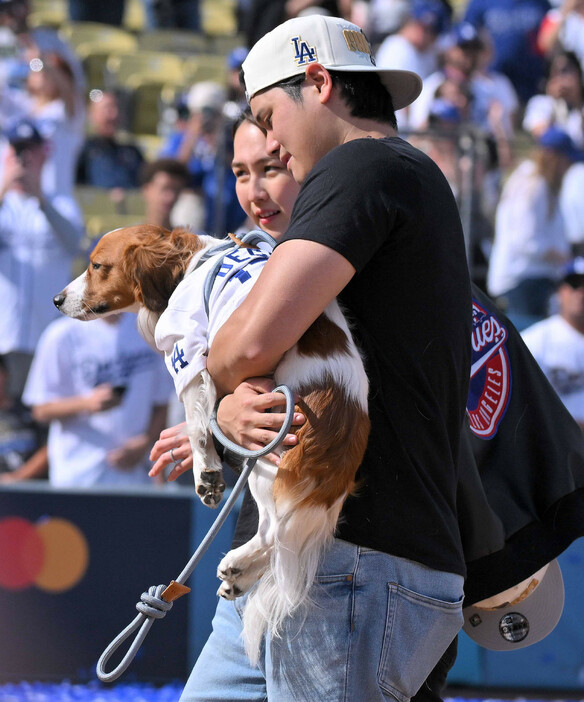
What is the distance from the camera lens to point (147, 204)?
290 inches

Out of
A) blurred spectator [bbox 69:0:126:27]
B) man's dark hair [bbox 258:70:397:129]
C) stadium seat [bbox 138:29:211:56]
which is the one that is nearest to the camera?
man's dark hair [bbox 258:70:397:129]

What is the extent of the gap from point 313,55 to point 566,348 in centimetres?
457

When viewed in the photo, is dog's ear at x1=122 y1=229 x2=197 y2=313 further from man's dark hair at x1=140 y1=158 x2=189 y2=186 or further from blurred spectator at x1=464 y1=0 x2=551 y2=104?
blurred spectator at x1=464 y1=0 x2=551 y2=104

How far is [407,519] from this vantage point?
1.98 metres

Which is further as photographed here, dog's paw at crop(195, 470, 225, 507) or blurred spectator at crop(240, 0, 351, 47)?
blurred spectator at crop(240, 0, 351, 47)

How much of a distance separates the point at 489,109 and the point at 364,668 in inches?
306

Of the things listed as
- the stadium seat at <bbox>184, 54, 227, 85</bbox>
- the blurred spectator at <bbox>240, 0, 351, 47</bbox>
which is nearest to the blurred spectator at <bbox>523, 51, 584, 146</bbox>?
the blurred spectator at <bbox>240, 0, 351, 47</bbox>

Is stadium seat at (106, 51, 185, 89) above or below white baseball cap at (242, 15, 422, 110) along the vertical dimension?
above

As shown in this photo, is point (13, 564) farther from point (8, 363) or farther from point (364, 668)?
point (364, 668)

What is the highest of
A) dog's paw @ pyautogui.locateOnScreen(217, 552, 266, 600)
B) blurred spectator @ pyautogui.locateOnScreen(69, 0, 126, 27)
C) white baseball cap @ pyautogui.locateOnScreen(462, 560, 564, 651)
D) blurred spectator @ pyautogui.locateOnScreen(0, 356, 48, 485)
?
blurred spectator @ pyautogui.locateOnScreen(69, 0, 126, 27)

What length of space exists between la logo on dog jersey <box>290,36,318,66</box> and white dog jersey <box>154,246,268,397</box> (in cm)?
44

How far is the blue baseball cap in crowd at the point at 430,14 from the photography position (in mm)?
9750

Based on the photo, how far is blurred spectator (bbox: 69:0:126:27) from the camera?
12.4 meters

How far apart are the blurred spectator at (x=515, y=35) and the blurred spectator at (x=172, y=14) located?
3678 millimetres
